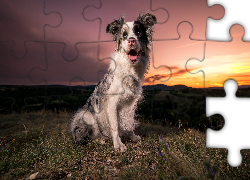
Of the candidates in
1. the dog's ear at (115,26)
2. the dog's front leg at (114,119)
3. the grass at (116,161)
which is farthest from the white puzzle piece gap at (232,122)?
the dog's ear at (115,26)

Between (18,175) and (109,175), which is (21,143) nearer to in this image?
(18,175)

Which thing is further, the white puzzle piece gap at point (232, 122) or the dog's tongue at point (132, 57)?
the dog's tongue at point (132, 57)

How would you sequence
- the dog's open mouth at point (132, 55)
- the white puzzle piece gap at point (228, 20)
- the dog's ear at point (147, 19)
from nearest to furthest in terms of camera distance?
the white puzzle piece gap at point (228, 20) → the dog's open mouth at point (132, 55) → the dog's ear at point (147, 19)

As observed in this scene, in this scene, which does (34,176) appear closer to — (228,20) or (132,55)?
(132,55)

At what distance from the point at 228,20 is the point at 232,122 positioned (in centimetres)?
169

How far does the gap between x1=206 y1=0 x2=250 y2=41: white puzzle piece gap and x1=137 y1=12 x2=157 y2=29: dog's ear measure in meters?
1.32

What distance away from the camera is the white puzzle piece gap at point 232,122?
270cm

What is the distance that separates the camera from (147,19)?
4004mm

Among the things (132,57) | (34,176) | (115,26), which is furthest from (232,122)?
(34,176)

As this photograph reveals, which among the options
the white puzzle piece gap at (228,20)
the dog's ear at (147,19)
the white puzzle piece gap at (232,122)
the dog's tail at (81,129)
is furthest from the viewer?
the dog's tail at (81,129)

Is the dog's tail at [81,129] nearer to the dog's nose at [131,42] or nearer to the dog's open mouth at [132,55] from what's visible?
the dog's open mouth at [132,55]

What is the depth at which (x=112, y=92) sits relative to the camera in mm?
4129

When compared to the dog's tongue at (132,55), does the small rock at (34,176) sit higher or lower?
lower

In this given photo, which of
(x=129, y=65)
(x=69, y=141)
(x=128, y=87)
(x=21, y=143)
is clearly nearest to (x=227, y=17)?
(x=129, y=65)
